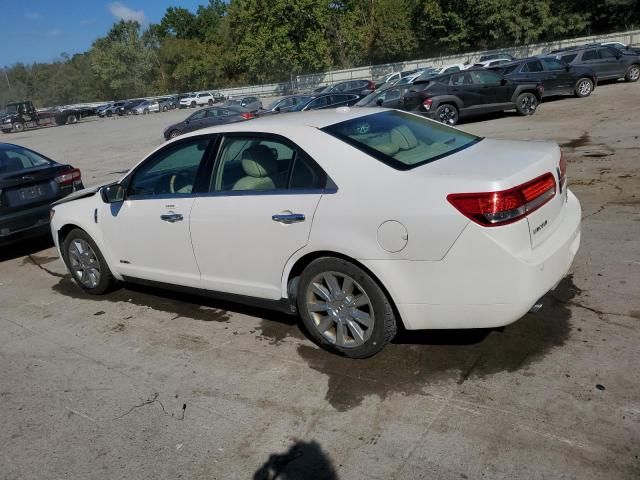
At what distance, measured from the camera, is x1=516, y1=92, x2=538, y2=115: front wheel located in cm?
1714

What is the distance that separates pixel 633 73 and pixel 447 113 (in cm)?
1055

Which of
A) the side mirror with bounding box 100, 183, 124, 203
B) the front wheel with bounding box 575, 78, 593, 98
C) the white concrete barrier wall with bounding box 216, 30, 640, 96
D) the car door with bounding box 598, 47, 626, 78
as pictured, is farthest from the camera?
the white concrete barrier wall with bounding box 216, 30, 640, 96

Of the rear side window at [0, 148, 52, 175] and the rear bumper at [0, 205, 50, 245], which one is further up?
the rear side window at [0, 148, 52, 175]

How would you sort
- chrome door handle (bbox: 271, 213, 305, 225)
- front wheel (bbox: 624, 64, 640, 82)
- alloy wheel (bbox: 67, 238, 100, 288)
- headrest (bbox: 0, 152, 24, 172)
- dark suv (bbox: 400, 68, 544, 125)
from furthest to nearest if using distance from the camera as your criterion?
front wheel (bbox: 624, 64, 640, 82)
dark suv (bbox: 400, 68, 544, 125)
headrest (bbox: 0, 152, 24, 172)
alloy wheel (bbox: 67, 238, 100, 288)
chrome door handle (bbox: 271, 213, 305, 225)

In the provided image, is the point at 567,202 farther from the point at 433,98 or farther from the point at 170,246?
the point at 433,98

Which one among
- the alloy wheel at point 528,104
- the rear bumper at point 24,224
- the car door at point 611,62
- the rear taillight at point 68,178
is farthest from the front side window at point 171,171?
the car door at point 611,62

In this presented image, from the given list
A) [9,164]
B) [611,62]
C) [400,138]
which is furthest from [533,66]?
[400,138]

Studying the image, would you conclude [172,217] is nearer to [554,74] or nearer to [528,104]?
[528,104]

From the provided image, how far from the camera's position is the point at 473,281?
10.3ft

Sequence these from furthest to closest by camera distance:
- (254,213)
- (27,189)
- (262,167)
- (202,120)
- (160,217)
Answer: (202,120), (27,189), (160,217), (262,167), (254,213)

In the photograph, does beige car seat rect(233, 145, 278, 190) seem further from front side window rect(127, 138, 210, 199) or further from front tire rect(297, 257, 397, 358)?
front tire rect(297, 257, 397, 358)

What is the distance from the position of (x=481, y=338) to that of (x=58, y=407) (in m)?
2.86

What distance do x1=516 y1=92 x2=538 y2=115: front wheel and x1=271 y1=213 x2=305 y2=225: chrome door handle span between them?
15.4m

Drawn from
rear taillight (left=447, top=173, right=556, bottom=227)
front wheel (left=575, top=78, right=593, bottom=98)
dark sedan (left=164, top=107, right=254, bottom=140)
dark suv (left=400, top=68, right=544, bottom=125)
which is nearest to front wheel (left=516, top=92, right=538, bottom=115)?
dark suv (left=400, top=68, right=544, bottom=125)
